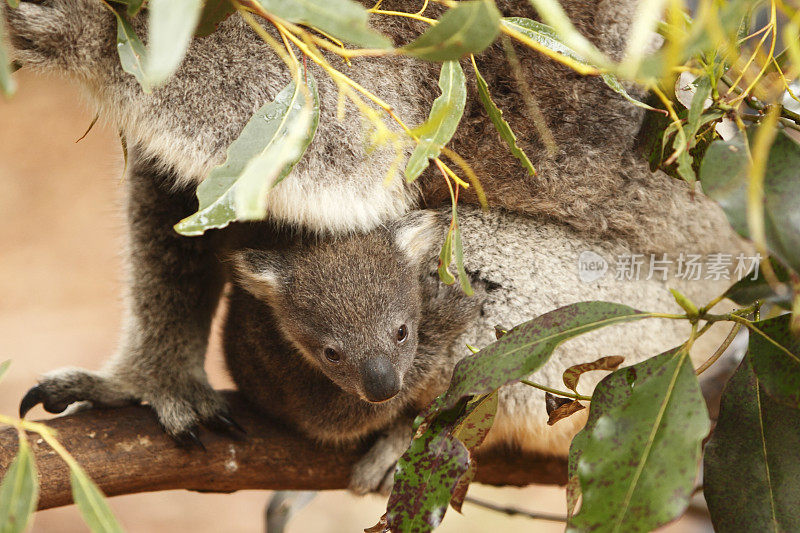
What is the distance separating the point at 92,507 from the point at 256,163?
1.32 ft

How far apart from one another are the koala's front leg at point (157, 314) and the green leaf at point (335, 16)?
117 centimetres

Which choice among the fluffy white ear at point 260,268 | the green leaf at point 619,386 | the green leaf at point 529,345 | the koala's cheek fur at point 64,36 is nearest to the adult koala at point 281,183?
the koala's cheek fur at point 64,36

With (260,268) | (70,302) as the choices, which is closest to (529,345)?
(260,268)

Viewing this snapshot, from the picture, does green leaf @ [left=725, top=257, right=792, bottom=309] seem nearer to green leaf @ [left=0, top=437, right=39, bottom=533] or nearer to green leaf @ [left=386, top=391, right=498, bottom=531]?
green leaf @ [left=386, top=391, right=498, bottom=531]

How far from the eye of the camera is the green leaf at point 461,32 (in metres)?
0.77

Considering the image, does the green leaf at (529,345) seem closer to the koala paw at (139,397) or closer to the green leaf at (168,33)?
the green leaf at (168,33)

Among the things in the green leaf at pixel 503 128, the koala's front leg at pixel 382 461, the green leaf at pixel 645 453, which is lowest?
the koala's front leg at pixel 382 461

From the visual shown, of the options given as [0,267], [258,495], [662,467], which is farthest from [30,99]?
[662,467]

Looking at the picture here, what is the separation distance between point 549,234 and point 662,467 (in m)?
1.00

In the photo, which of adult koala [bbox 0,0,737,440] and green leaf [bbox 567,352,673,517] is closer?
green leaf [bbox 567,352,673,517]

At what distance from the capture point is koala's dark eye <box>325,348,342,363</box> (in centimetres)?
157

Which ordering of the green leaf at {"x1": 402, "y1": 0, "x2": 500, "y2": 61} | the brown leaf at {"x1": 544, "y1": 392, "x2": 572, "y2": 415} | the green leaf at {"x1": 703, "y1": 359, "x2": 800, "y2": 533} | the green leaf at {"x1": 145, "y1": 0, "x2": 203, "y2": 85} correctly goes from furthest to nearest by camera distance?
1. the brown leaf at {"x1": 544, "y1": 392, "x2": 572, "y2": 415}
2. the green leaf at {"x1": 703, "y1": 359, "x2": 800, "y2": 533}
3. the green leaf at {"x1": 402, "y1": 0, "x2": 500, "y2": 61}
4. the green leaf at {"x1": 145, "y1": 0, "x2": 203, "y2": 85}

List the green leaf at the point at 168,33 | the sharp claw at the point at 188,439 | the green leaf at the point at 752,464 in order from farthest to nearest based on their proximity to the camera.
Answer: the sharp claw at the point at 188,439 → the green leaf at the point at 752,464 → the green leaf at the point at 168,33

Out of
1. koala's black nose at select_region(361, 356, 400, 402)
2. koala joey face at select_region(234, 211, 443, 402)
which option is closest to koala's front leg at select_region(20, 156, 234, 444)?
koala joey face at select_region(234, 211, 443, 402)
